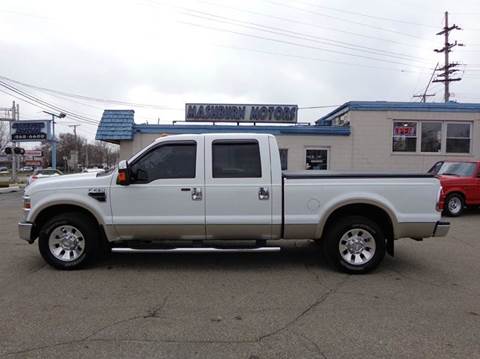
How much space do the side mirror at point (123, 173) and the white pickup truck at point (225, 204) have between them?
0.01 m

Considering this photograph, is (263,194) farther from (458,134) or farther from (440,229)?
(458,134)

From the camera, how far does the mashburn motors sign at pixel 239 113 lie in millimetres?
20516

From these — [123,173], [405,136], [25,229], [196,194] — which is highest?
[405,136]

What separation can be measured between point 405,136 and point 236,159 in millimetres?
14454

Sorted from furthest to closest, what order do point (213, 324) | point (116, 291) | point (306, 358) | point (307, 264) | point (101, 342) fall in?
1. point (307, 264)
2. point (116, 291)
3. point (213, 324)
4. point (101, 342)
5. point (306, 358)

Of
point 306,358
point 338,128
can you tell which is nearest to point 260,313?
point 306,358

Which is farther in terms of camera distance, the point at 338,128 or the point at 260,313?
the point at 338,128

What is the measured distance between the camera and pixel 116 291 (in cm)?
551

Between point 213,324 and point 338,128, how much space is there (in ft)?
50.4

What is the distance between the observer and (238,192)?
6.27 meters

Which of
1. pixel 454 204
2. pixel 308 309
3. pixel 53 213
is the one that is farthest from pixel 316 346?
pixel 454 204

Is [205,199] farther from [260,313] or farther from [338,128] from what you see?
[338,128]

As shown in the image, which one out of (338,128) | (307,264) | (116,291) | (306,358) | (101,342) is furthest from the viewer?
(338,128)

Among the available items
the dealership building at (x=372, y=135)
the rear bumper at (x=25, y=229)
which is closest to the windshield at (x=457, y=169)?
the dealership building at (x=372, y=135)
